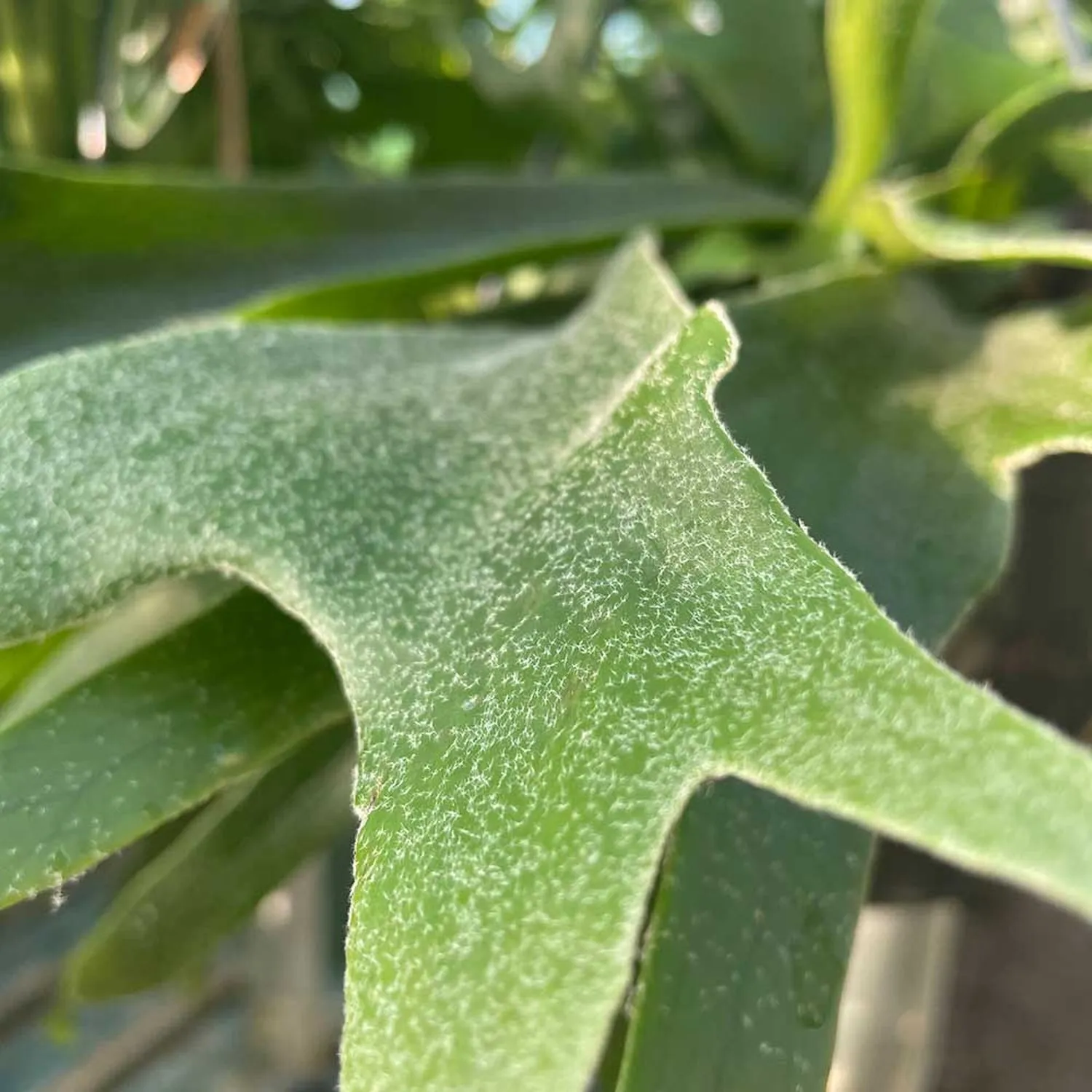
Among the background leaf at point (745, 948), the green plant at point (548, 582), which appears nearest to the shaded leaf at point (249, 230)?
the green plant at point (548, 582)

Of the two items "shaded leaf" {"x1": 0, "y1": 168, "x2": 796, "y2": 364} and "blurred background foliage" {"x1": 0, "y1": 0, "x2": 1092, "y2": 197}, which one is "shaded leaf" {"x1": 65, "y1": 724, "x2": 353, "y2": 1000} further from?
"blurred background foliage" {"x1": 0, "y1": 0, "x2": 1092, "y2": 197}

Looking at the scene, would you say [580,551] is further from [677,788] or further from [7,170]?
[7,170]

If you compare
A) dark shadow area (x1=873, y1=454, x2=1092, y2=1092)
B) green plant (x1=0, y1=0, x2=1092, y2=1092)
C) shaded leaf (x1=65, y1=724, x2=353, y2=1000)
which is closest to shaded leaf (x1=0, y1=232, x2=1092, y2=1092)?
green plant (x1=0, y1=0, x2=1092, y2=1092)

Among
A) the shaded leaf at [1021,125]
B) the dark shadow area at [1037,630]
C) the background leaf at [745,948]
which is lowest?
the background leaf at [745,948]

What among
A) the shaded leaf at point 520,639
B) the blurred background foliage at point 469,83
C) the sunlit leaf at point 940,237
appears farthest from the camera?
the blurred background foliage at point 469,83

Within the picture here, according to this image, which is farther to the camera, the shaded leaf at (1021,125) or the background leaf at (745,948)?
the shaded leaf at (1021,125)

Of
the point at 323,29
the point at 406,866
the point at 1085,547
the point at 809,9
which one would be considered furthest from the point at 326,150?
the point at 406,866

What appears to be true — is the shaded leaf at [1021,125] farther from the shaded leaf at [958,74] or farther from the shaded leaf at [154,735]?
the shaded leaf at [154,735]
